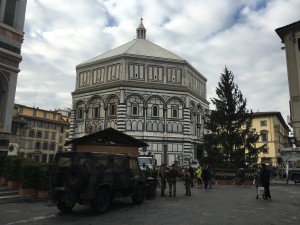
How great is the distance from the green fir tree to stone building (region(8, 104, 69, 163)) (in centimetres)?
3514

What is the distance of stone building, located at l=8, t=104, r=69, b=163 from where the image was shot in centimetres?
5938

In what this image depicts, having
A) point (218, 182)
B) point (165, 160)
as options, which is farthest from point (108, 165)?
point (165, 160)

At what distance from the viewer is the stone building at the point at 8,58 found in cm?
1648

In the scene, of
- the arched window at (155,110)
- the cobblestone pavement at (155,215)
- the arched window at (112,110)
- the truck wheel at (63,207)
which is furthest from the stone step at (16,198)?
the arched window at (155,110)

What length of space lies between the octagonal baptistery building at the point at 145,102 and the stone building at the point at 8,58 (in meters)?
27.1

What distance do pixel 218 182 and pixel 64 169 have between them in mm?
19813

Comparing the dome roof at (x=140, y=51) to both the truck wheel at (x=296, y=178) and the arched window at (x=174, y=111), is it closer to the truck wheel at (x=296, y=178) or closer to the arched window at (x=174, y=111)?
the arched window at (x=174, y=111)

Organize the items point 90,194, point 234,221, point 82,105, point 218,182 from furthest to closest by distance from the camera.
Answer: point 82,105
point 218,182
point 90,194
point 234,221

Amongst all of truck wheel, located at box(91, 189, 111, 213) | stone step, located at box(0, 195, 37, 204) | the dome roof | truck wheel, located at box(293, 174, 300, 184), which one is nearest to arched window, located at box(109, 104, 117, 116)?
the dome roof

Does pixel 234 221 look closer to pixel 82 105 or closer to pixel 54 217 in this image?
pixel 54 217

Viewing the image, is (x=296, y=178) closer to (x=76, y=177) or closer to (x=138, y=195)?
(x=138, y=195)

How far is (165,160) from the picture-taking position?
4441cm

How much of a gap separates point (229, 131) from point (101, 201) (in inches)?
871

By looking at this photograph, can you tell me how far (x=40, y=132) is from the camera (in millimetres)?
62719
